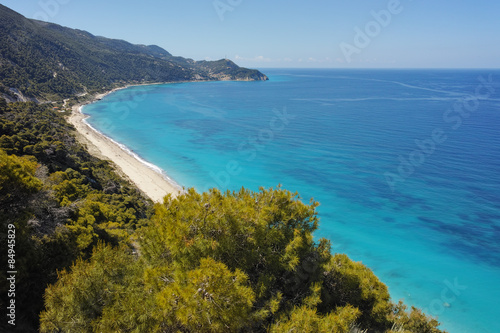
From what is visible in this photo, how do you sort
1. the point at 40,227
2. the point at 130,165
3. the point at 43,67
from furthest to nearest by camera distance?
1. the point at 43,67
2. the point at 130,165
3. the point at 40,227

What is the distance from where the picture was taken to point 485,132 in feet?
190

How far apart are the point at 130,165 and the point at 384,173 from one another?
40.9 meters

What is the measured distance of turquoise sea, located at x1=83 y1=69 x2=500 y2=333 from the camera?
23188mm

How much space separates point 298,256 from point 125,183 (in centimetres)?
2932

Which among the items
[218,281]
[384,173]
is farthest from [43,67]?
[218,281]

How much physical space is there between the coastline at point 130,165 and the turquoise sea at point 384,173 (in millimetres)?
2032

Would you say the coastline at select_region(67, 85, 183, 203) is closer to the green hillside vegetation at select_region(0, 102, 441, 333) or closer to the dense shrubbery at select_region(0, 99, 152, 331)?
the dense shrubbery at select_region(0, 99, 152, 331)

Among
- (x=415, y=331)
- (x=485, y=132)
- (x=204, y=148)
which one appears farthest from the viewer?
(x=485, y=132)

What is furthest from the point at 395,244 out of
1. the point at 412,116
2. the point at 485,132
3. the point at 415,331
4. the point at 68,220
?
the point at 412,116

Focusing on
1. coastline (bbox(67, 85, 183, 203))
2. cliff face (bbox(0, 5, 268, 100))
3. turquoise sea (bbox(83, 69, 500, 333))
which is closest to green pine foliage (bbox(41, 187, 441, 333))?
turquoise sea (bbox(83, 69, 500, 333))

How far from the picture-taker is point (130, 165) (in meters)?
41.4

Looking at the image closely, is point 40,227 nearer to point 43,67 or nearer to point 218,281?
point 218,281

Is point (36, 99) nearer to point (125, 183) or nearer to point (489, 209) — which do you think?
point (125, 183)

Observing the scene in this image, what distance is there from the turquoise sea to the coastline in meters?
2.03
